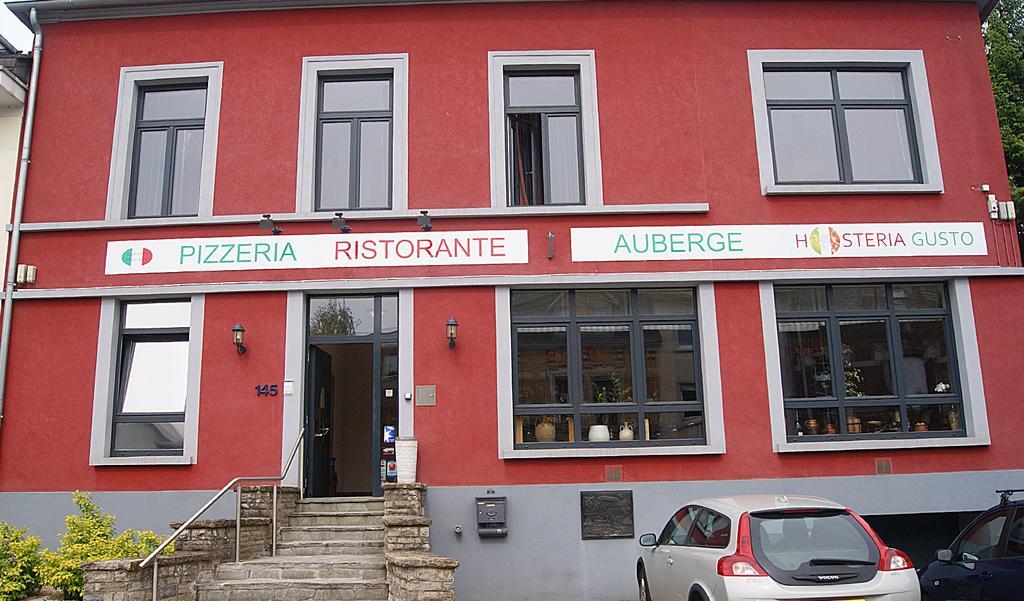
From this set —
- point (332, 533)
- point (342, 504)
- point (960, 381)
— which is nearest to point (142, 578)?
point (332, 533)

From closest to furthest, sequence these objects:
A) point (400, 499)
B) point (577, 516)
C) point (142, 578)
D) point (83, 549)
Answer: point (142, 578) → point (83, 549) → point (400, 499) → point (577, 516)

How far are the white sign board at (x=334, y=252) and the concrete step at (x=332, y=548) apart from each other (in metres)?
3.68

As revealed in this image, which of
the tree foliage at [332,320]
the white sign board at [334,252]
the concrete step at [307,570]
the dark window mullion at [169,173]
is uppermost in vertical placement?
the dark window mullion at [169,173]

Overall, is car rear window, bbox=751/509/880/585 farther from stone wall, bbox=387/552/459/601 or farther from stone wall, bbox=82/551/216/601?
stone wall, bbox=82/551/216/601

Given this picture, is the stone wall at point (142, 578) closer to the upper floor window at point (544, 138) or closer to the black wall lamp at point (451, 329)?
the black wall lamp at point (451, 329)

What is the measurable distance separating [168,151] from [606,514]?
26.6ft

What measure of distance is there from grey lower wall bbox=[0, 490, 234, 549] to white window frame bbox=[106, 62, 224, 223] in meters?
3.76

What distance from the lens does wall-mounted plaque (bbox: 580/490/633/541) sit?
1079 cm

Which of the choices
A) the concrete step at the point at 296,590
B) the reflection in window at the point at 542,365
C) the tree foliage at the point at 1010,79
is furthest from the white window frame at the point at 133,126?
the tree foliage at the point at 1010,79

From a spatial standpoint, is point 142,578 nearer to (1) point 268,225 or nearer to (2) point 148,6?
(1) point 268,225

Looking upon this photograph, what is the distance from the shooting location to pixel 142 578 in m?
8.38

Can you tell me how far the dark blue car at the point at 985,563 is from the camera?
7285 millimetres

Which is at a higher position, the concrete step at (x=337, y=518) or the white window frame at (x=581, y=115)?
the white window frame at (x=581, y=115)

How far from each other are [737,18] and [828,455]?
253 inches
